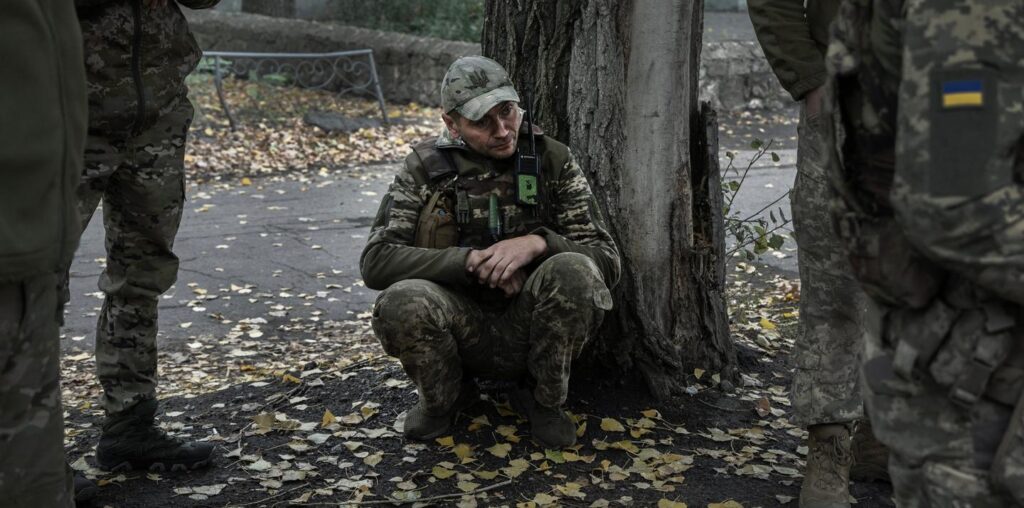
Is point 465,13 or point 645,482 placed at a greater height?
point 465,13

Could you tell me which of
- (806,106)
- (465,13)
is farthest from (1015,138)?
(465,13)

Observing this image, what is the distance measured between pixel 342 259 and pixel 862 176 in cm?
591

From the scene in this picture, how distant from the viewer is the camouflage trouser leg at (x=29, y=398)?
2.31 meters

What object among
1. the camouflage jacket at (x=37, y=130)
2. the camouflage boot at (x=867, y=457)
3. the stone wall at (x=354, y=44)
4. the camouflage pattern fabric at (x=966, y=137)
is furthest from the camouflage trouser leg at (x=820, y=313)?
the stone wall at (x=354, y=44)

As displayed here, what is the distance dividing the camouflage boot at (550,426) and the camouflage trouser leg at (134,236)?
131 centimetres

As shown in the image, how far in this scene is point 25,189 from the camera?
2.27 metres

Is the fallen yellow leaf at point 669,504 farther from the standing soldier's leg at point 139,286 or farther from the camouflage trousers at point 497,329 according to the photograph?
the standing soldier's leg at point 139,286

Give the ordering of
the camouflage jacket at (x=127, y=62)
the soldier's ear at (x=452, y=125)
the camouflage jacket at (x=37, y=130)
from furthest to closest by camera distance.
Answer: the soldier's ear at (x=452, y=125)
the camouflage jacket at (x=127, y=62)
the camouflage jacket at (x=37, y=130)

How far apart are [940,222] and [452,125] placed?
7.90 feet

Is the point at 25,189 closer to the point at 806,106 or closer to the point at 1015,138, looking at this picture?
the point at 1015,138

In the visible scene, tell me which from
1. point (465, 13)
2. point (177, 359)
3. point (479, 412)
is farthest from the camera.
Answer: point (465, 13)

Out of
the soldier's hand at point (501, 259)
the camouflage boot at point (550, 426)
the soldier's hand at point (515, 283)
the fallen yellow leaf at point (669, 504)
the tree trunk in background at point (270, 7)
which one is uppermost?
the tree trunk in background at point (270, 7)

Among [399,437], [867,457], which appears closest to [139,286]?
[399,437]

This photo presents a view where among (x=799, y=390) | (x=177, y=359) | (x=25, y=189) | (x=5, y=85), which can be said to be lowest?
(x=177, y=359)
